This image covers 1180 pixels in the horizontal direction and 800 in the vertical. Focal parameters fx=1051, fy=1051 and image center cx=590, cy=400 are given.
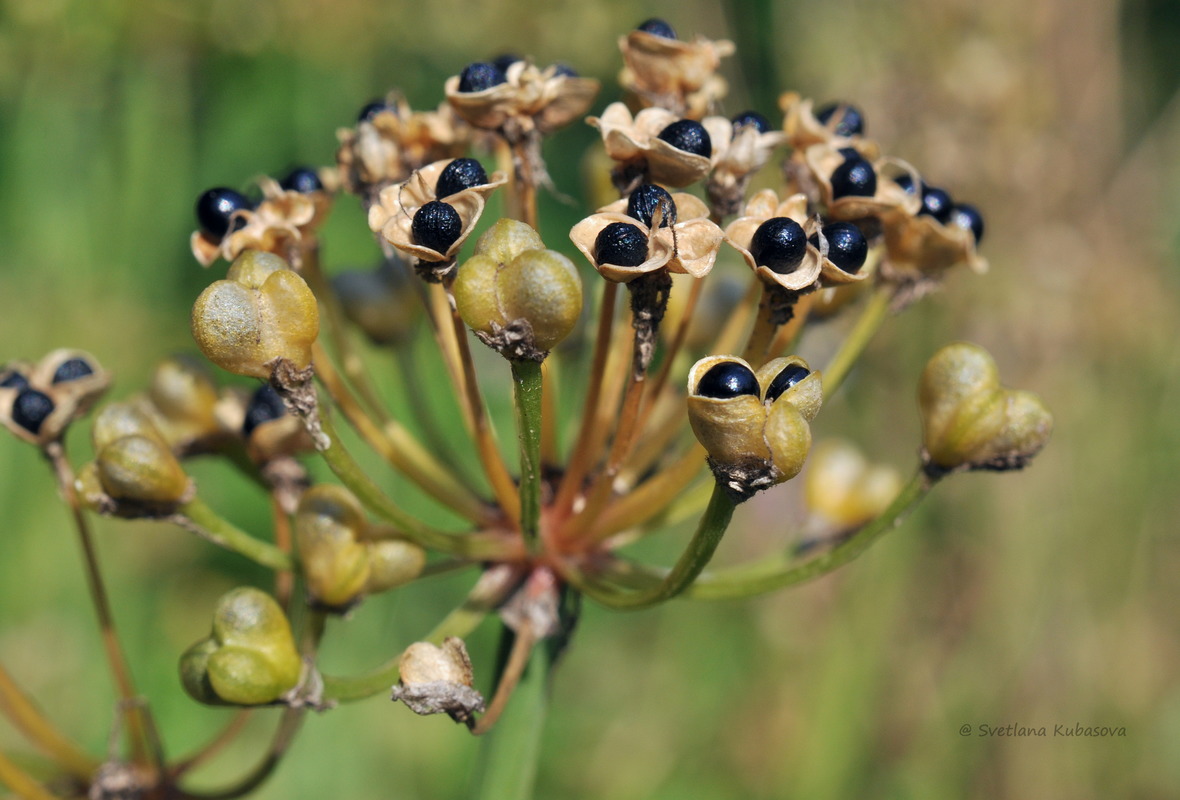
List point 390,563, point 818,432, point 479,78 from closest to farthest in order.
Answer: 1. point 390,563
2. point 479,78
3. point 818,432

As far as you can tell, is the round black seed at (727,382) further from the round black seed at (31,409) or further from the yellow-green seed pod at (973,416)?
the round black seed at (31,409)

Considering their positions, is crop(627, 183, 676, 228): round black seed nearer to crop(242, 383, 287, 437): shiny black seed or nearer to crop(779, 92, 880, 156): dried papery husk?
crop(779, 92, 880, 156): dried papery husk

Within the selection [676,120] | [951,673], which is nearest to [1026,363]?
[951,673]

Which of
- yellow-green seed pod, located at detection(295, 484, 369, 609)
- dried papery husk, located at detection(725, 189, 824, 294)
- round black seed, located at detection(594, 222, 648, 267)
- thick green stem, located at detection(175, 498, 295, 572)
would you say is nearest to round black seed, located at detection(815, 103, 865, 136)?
dried papery husk, located at detection(725, 189, 824, 294)

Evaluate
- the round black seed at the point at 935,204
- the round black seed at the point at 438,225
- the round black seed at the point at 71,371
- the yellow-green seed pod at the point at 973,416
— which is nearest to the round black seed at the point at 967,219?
the round black seed at the point at 935,204

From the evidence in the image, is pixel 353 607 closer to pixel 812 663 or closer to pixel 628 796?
pixel 628 796

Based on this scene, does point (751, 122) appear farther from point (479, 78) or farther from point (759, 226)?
point (479, 78)

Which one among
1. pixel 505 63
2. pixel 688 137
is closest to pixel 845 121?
pixel 688 137
